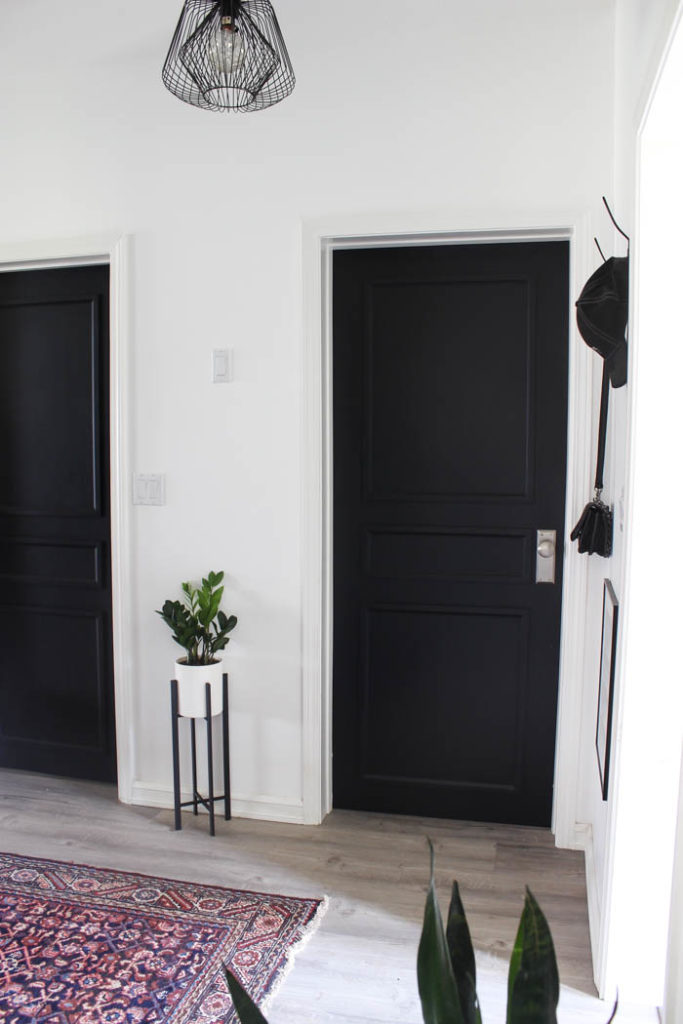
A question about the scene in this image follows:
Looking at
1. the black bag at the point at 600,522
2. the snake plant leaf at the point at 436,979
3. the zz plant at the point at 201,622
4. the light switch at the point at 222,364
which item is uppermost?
the light switch at the point at 222,364

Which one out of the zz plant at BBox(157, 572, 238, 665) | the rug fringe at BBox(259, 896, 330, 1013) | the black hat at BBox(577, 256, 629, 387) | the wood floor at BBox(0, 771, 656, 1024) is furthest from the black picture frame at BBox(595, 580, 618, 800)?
the zz plant at BBox(157, 572, 238, 665)

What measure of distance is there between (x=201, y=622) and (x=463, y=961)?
202 cm

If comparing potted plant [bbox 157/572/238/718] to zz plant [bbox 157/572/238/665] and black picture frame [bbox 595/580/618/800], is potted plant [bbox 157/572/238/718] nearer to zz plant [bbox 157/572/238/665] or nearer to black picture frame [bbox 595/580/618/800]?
zz plant [bbox 157/572/238/665]

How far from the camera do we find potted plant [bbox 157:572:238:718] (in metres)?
2.80

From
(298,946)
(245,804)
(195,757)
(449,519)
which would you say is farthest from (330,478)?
(298,946)

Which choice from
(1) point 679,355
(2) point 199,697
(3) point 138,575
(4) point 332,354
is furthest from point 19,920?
(1) point 679,355

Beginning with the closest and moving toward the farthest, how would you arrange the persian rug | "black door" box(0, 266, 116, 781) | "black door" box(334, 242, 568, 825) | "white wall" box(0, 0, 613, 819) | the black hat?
the persian rug → the black hat → "white wall" box(0, 0, 613, 819) → "black door" box(334, 242, 568, 825) → "black door" box(0, 266, 116, 781)

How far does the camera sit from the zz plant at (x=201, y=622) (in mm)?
2803

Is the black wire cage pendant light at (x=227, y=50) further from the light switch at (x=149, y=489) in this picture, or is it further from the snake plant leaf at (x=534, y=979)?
the snake plant leaf at (x=534, y=979)

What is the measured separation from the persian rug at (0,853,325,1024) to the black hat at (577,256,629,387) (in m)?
1.76

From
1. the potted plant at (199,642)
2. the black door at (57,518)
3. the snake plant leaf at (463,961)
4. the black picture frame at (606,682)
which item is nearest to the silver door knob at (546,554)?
the black picture frame at (606,682)

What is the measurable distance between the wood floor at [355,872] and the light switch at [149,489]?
1161 mm

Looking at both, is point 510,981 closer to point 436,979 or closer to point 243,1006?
point 436,979

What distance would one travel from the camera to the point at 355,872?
257cm
